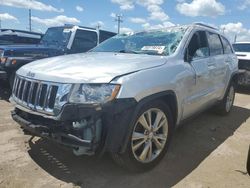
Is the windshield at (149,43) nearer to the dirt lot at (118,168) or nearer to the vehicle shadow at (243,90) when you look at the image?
the dirt lot at (118,168)

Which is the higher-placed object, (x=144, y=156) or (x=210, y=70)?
(x=210, y=70)

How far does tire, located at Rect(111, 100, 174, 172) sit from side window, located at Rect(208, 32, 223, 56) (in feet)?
6.71

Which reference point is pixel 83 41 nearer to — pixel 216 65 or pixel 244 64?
pixel 216 65

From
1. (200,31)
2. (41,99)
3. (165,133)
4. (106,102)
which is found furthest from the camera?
(200,31)

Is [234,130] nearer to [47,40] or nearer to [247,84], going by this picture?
[247,84]

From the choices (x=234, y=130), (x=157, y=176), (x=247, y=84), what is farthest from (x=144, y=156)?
(x=247, y=84)

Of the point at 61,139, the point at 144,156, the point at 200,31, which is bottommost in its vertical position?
the point at 144,156

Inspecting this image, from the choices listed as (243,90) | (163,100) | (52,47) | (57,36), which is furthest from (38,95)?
(243,90)

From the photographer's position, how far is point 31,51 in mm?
7312

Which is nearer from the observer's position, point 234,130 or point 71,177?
point 71,177

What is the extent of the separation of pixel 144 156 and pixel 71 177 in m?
0.88

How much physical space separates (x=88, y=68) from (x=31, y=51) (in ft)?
14.6

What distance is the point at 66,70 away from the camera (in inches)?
131

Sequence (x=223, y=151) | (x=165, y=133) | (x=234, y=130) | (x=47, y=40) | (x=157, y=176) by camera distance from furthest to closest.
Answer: (x=47, y=40), (x=234, y=130), (x=223, y=151), (x=165, y=133), (x=157, y=176)
